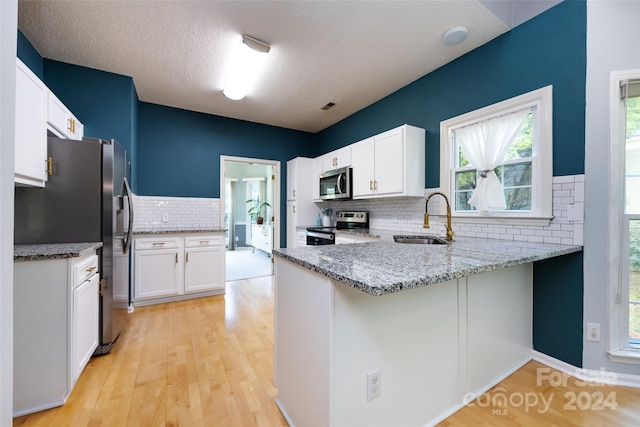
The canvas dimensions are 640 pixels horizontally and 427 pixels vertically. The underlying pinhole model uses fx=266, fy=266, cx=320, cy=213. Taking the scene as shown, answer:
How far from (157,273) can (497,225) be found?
3.63 metres

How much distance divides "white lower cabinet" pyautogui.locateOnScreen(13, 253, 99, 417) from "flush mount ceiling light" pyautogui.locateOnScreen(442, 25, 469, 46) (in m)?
3.18

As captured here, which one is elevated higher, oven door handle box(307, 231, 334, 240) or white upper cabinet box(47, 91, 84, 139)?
white upper cabinet box(47, 91, 84, 139)

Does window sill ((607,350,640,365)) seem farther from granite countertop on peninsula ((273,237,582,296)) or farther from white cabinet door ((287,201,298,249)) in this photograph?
white cabinet door ((287,201,298,249))

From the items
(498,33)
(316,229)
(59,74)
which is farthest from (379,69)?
(59,74)

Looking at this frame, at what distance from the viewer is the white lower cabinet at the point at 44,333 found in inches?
57.9

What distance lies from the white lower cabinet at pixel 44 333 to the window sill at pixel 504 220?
118 inches

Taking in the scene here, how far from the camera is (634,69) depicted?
168 centimetres

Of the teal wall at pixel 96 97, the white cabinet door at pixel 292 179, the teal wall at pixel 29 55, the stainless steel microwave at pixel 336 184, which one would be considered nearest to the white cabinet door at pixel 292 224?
the white cabinet door at pixel 292 179

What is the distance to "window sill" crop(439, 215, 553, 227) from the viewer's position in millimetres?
1962

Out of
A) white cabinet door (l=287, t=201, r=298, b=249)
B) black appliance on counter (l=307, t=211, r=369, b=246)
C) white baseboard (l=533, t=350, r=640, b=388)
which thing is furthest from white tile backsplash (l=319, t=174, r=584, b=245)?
white cabinet door (l=287, t=201, r=298, b=249)

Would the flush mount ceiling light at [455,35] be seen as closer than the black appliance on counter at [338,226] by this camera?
Answer: Yes

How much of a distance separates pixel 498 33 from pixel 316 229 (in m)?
2.79

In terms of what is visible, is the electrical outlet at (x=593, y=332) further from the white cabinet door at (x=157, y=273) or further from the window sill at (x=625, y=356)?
the white cabinet door at (x=157, y=273)

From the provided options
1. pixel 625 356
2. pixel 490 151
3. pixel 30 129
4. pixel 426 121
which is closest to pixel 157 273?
pixel 30 129
